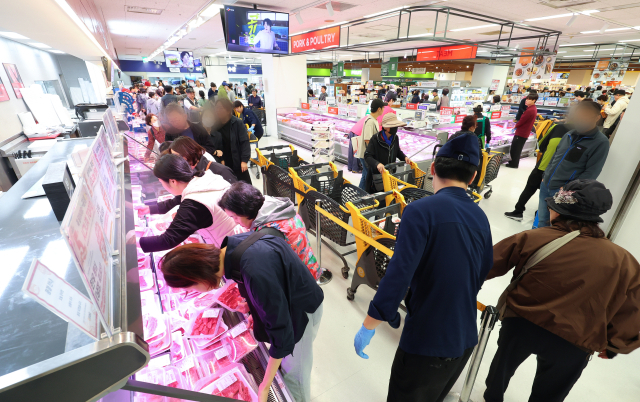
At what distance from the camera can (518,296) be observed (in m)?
1.74

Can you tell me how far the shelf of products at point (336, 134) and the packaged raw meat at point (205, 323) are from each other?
16.9 ft

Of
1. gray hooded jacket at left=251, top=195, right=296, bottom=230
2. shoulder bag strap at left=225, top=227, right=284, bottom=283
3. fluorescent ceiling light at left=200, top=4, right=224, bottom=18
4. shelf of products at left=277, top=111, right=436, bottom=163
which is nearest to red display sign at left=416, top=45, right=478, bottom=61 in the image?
shelf of products at left=277, top=111, right=436, bottom=163

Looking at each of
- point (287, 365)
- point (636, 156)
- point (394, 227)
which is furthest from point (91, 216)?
point (636, 156)

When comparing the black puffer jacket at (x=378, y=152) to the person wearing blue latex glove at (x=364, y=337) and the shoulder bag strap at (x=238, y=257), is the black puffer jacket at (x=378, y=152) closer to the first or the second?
the person wearing blue latex glove at (x=364, y=337)

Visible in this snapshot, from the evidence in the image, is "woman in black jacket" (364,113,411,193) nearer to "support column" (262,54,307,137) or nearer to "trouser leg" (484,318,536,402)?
"trouser leg" (484,318,536,402)

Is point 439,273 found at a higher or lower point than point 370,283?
higher

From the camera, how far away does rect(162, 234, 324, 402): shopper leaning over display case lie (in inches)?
51.0

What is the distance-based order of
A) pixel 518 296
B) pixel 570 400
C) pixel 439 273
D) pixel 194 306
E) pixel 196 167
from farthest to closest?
pixel 196 167
pixel 570 400
pixel 194 306
pixel 518 296
pixel 439 273

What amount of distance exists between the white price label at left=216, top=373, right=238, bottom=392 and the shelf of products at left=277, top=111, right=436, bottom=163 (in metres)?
5.37

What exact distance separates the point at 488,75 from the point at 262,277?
22268mm

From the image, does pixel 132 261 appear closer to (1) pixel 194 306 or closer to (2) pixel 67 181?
(2) pixel 67 181

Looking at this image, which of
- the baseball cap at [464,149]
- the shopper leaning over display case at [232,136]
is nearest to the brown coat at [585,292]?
the baseball cap at [464,149]

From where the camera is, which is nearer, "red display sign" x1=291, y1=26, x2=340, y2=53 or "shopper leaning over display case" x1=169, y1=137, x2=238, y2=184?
"shopper leaning over display case" x1=169, y1=137, x2=238, y2=184

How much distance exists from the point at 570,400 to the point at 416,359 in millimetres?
1707
